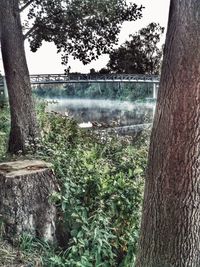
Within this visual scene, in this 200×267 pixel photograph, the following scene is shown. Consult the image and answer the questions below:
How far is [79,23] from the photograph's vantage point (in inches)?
324

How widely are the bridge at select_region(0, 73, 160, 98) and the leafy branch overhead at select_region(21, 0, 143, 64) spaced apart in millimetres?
1761

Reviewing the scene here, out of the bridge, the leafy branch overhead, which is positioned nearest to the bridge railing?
the bridge

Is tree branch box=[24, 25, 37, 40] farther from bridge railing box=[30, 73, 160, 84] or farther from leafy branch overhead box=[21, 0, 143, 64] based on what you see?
bridge railing box=[30, 73, 160, 84]

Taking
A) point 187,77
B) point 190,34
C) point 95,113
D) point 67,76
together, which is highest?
point 190,34

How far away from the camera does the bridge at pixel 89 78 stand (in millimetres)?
10352

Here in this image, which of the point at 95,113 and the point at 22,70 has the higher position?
the point at 22,70

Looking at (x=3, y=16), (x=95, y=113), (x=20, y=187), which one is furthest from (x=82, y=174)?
(x=95, y=113)

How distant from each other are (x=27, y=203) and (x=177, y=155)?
63.6 inches

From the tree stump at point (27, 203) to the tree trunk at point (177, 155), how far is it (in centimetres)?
124

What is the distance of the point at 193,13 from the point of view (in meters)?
2.19

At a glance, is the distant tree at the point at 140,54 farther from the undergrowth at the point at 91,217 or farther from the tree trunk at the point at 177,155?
the tree trunk at the point at 177,155

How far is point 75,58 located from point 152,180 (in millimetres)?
6767

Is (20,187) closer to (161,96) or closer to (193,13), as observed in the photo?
(161,96)

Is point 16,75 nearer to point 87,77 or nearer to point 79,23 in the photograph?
point 79,23
